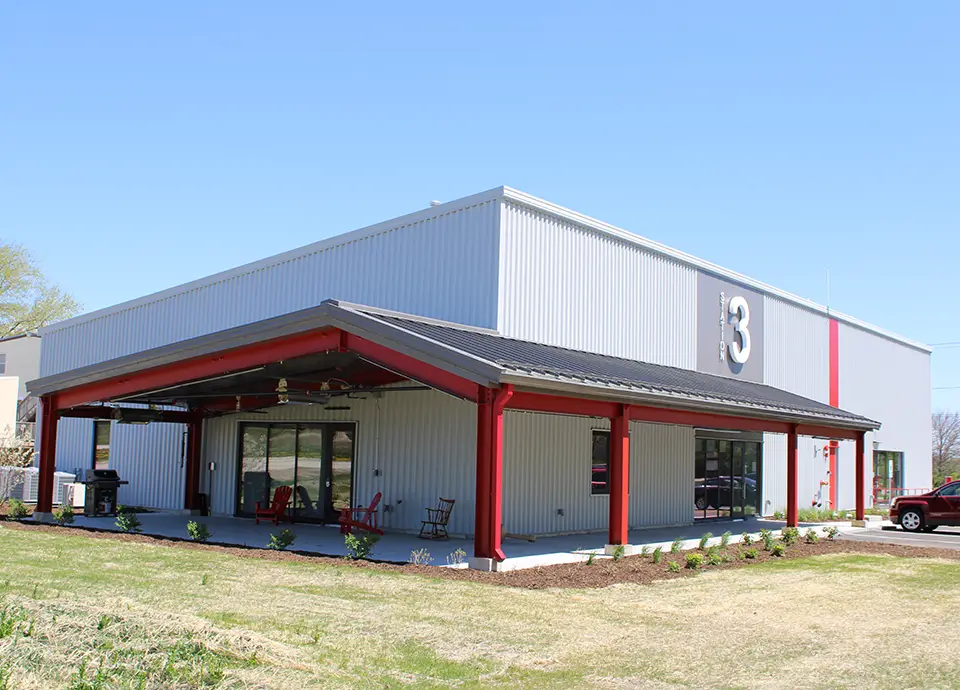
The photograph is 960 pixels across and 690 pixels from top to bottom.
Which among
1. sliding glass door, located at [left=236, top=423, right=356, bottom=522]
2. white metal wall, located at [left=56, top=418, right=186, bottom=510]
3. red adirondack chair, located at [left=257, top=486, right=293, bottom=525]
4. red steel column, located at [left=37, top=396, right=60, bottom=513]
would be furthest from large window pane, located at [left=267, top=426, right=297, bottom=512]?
red steel column, located at [left=37, top=396, right=60, bottom=513]

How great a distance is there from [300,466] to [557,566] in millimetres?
9241

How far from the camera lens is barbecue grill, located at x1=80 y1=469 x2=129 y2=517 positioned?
70.5 feet

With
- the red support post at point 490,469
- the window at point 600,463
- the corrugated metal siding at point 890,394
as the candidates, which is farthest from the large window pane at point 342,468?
the corrugated metal siding at point 890,394

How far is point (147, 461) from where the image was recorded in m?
26.2

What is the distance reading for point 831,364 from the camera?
3203cm

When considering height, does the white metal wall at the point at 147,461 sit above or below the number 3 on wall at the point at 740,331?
below

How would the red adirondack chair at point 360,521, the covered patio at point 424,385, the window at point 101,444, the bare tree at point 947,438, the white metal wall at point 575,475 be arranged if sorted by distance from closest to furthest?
the covered patio at point 424,385 < the red adirondack chair at point 360,521 < the white metal wall at point 575,475 < the window at point 101,444 < the bare tree at point 947,438

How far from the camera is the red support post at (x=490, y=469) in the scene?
12742 millimetres

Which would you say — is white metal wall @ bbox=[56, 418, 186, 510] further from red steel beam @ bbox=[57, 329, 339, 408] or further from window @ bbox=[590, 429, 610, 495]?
window @ bbox=[590, 429, 610, 495]

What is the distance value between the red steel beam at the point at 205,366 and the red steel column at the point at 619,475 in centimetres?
477

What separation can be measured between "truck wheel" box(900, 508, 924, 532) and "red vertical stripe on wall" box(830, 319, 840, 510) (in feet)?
21.6

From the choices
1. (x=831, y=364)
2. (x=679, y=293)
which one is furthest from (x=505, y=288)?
(x=831, y=364)

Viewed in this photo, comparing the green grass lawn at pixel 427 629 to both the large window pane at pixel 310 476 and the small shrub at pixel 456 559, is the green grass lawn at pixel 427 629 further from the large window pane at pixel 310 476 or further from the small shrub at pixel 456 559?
the large window pane at pixel 310 476

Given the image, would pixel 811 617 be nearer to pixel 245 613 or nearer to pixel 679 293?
pixel 245 613
